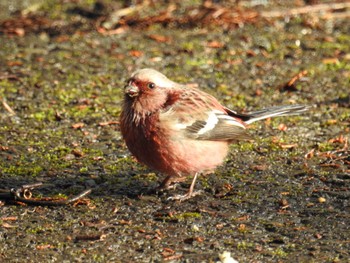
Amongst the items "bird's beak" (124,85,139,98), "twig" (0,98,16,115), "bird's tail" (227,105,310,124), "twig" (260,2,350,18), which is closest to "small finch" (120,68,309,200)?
"bird's beak" (124,85,139,98)

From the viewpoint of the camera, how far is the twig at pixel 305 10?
10.3 meters

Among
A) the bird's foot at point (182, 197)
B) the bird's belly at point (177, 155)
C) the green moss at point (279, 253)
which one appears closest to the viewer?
the green moss at point (279, 253)

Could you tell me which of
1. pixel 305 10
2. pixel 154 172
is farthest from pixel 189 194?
pixel 305 10

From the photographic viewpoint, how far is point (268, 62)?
9.24 metres

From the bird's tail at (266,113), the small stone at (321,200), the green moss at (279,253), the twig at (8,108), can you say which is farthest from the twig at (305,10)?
the green moss at (279,253)

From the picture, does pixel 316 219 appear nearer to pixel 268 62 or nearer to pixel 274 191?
pixel 274 191

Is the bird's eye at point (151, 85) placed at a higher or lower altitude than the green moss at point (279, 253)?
higher

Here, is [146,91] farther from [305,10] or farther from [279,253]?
[305,10]

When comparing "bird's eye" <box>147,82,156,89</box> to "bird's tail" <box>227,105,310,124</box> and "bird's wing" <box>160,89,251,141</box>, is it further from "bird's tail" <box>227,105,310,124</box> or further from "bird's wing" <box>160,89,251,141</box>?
"bird's tail" <box>227,105,310,124</box>

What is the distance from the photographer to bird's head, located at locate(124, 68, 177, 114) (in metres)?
6.21

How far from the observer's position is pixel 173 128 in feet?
20.1

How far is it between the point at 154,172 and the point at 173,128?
803mm

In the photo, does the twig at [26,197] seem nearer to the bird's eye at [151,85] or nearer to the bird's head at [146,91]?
the bird's head at [146,91]

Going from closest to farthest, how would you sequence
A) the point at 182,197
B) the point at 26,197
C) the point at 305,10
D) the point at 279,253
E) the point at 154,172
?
the point at 279,253, the point at 26,197, the point at 182,197, the point at 154,172, the point at 305,10
